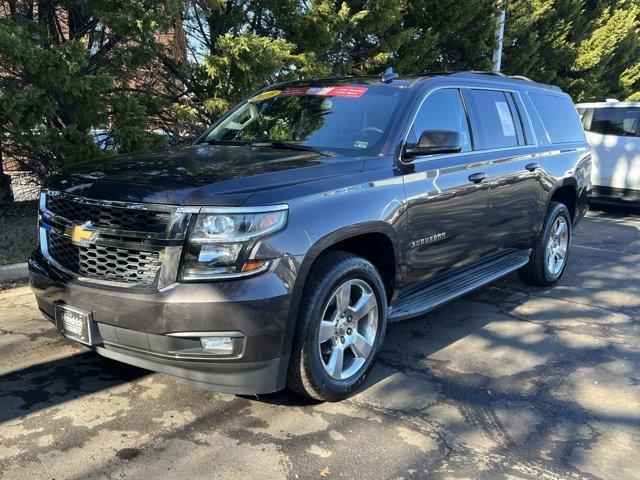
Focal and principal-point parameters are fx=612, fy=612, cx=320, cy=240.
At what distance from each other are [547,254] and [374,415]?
3394 millimetres

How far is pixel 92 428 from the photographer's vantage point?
3287mm

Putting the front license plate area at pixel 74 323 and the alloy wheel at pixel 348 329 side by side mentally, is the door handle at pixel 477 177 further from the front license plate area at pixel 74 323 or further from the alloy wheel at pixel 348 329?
the front license plate area at pixel 74 323

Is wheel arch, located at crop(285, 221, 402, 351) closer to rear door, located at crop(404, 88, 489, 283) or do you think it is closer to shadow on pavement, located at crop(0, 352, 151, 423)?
rear door, located at crop(404, 88, 489, 283)

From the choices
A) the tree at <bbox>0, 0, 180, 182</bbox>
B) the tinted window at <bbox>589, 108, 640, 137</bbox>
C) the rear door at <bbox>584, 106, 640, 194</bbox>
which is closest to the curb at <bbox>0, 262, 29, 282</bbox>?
the tree at <bbox>0, 0, 180, 182</bbox>

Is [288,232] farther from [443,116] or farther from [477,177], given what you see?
[477,177]

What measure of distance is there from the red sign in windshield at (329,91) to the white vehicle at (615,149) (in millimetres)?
7545

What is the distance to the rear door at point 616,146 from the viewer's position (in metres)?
10.8

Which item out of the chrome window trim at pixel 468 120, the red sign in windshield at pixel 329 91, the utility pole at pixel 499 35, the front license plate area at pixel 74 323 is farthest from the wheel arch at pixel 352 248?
the utility pole at pixel 499 35

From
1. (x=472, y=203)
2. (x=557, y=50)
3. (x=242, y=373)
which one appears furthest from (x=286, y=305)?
(x=557, y=50)

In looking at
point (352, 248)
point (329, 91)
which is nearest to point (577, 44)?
point (329, 91)

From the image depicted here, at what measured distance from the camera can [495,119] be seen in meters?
5.23

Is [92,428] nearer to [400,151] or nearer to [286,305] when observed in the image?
[286,305]

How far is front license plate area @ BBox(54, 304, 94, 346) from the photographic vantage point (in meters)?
3.18

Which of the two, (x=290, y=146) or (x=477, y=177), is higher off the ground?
(x=290, y=146)
